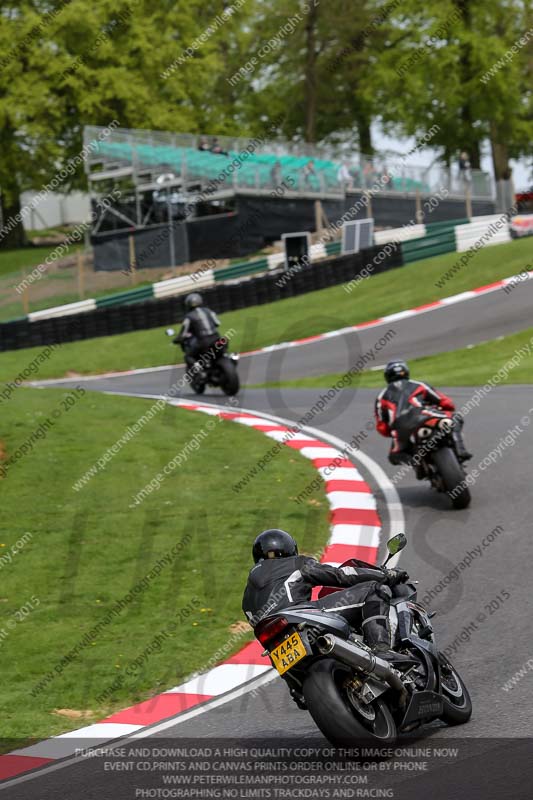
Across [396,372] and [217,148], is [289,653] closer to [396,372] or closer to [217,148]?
[396,372]

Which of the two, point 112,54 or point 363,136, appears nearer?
point 112,54

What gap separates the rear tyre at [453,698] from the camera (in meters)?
5.82

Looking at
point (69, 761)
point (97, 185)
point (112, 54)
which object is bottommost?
point (69, 761)

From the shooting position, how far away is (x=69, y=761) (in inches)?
234

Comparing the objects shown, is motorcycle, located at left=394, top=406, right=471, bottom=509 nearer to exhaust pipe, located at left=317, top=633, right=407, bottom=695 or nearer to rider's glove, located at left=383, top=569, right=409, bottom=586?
Result: rider's glove, located at left=383, top=569, right=409, bottom=586

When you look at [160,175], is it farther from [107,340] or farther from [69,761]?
[69,761]

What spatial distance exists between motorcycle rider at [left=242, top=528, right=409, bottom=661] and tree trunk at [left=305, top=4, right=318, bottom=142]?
4625 cm

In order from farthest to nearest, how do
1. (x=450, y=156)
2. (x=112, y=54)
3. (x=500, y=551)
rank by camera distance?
(x=450, y=156), (x=112, y=54), (x=500, y=551)

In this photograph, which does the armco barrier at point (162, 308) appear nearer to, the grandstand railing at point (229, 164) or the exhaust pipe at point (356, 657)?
the grandstand railing at point (229, 164)

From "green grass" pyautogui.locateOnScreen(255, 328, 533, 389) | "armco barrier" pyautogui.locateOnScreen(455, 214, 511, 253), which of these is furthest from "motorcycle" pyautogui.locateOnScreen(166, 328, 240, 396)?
"armco barrier" pyautogui.locateOnScreen(455, 214, 511, 253)

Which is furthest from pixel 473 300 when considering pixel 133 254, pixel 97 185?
pixel 97 185

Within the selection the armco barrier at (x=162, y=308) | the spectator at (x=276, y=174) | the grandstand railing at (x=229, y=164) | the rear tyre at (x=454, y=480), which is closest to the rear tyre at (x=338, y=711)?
the rear tyre at (x=454, y=480)

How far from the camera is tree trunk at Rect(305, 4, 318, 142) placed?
50.2 metres

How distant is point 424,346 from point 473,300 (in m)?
3.86
